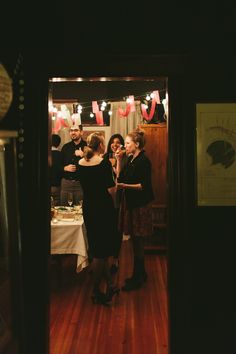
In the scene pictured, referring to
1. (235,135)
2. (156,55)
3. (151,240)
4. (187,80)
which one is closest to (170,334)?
(235,135)

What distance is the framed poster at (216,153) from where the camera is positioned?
2.07m

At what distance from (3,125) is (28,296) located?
106cm

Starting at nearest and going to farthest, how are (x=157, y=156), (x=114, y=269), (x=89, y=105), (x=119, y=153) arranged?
(x=114, y=269), (x=119, y=153), (x=157, y=156), (x=89, y=105)

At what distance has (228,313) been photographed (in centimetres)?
208

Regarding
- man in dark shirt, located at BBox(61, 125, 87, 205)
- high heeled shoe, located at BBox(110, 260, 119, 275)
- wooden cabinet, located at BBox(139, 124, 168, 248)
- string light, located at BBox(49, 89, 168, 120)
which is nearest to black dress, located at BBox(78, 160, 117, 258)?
high heeled shoe, located at BBox(110, 260, 119, 275)

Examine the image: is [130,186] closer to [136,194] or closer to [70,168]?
[136,194]

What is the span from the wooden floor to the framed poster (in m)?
1.30

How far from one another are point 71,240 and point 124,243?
233 cm

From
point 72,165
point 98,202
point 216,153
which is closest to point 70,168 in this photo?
point 72,165

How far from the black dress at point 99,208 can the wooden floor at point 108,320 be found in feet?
1.76

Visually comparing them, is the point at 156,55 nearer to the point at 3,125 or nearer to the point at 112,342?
the point at 3,125

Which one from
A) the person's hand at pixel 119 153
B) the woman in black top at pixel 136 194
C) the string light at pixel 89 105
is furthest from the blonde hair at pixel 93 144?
the string light at pixel 89 105

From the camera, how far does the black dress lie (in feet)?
9.99

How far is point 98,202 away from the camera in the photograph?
309 centimetres
